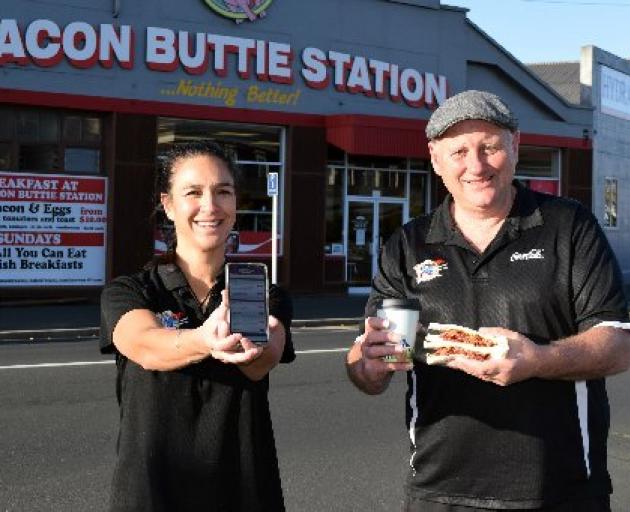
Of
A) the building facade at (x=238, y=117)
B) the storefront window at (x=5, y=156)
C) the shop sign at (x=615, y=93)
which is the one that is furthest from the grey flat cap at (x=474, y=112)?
the shop sign at (x=615, y=93)

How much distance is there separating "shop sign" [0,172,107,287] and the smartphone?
17.0 meters

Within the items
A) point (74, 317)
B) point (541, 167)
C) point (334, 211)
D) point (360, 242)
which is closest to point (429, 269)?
point (74, 317)

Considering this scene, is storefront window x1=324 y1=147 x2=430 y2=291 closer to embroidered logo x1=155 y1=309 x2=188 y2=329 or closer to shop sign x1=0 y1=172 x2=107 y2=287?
shop sign x1=0 y1=172 x2=107 y2=287

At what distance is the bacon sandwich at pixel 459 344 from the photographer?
2615mm

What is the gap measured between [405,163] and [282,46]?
4364 millimetres

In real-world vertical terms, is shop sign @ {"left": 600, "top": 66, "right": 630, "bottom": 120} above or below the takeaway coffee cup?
above

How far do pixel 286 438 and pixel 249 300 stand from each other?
5.32m

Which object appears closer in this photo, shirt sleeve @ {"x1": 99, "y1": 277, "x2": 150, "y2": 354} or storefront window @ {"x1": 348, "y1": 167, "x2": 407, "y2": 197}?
shirt sleeve @ {"x1": 99, "y1": 277, "x2": 150, "y2": 354}

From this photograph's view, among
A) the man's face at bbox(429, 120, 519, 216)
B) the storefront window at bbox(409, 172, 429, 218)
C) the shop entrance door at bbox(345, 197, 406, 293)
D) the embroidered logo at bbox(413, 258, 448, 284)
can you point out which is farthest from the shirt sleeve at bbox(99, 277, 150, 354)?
the storefront window at bbox(409, 172, 429, 218)

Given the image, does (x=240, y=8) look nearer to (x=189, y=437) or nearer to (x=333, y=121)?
(x=333, y=121)

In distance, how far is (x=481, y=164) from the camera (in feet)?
9.68

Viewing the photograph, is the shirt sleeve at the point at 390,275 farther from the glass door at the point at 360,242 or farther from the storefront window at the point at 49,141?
the glass door at the point at 360,242

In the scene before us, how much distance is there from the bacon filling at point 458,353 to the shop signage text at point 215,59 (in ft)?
56.4

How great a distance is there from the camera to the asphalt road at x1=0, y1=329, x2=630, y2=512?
6.20m
